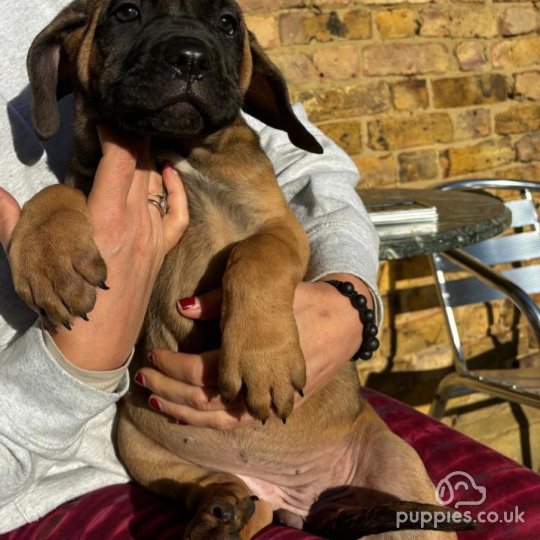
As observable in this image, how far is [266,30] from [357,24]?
23.7 inches

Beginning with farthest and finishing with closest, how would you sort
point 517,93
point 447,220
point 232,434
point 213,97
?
point 517,93, point 447,220, point 232,434, point 213,97

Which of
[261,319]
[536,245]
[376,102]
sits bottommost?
[536,245]

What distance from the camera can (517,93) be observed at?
5.14 meters

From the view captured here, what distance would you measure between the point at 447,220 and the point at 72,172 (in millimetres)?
1859

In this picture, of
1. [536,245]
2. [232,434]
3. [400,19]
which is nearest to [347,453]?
[232,434]

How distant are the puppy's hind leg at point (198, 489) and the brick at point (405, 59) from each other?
294 centimetres

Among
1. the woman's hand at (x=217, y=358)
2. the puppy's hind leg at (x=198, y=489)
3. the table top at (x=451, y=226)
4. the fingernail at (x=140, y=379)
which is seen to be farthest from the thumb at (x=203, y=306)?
the table top at (x=451, y=226)

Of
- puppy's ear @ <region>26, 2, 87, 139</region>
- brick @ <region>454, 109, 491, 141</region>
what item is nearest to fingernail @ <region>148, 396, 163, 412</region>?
puppy's ear @ <region>26, 2, 87, 139</region>

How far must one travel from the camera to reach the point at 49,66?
213 centimetres

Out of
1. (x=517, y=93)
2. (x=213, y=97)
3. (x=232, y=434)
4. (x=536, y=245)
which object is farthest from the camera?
(x=517, y=93)

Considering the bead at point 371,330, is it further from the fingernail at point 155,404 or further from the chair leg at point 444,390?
the chair leg at point 444,390

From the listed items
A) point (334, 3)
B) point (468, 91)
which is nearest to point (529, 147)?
point (468, 91)

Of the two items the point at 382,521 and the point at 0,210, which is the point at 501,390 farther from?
the point at 0,210

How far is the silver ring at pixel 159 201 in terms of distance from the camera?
7.18 feet
